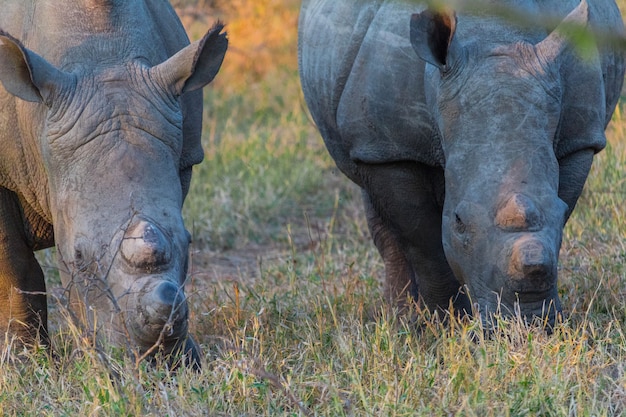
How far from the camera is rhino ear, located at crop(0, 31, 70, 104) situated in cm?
452

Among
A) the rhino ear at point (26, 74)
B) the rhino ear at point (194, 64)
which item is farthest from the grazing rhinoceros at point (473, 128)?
the rhino ear at point (26, 74)

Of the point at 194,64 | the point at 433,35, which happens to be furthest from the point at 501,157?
the point at 194,64

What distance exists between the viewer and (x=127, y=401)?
3949mm

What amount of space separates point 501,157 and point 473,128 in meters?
0.20

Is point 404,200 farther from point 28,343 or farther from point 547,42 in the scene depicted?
point 28,343

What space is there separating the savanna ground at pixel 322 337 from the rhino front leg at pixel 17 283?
0.18 meters

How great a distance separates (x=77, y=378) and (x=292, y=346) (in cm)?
107

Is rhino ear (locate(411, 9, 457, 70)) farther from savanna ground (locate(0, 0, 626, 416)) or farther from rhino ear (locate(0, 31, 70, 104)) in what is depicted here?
rhino ear (locate(0, 31, 70, 104))

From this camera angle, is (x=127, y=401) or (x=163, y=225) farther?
(x=163, y=225)

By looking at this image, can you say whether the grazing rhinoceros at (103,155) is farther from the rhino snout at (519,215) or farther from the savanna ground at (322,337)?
the rhino snout at (519,215)

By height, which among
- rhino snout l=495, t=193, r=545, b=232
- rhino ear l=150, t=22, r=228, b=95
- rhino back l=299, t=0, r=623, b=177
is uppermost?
rhino ear l=150, t=22, r=228, b=95

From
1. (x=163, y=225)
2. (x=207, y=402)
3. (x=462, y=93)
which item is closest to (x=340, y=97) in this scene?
(x=462, y=93)

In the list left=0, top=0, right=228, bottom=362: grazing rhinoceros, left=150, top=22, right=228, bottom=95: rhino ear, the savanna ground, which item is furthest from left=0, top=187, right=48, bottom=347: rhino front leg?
left=150, top=22, right=228, bottom=95: rhino ear

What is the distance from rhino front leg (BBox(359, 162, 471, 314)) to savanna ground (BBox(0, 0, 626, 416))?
0.24 metres
